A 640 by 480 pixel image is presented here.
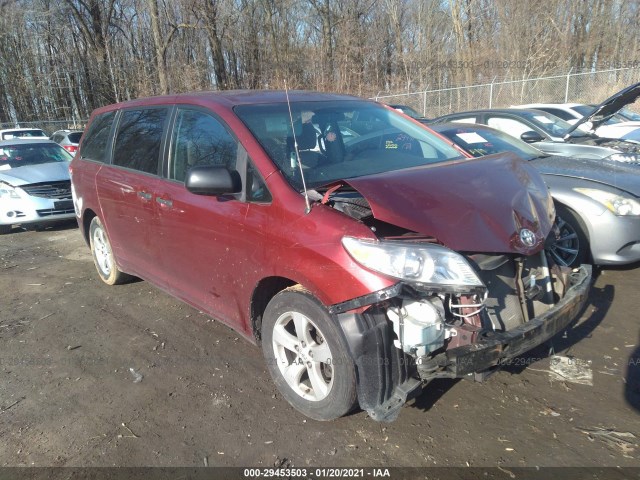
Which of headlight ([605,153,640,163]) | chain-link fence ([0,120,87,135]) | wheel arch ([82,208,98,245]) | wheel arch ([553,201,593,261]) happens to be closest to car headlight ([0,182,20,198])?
wheel arch ([82,208,98,245])

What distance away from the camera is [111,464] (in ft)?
8.51

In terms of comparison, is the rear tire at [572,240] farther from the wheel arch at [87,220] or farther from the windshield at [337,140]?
the wheel arch at [87,220]

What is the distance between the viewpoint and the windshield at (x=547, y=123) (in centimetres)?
715

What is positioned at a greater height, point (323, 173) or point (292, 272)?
point (323, 173)

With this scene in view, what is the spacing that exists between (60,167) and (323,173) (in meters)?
7.71

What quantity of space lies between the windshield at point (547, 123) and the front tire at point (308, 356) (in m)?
5.83

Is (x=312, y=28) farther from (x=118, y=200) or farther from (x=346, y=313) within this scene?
(x=346, y=313)

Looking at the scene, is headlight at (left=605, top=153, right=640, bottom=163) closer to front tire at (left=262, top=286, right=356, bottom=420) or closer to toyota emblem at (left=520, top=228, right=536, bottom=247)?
toyota emblem at (left=520, top=228, right=536, bottom=247)

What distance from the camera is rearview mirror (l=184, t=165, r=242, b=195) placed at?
2850mm

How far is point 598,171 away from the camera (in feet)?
15.3

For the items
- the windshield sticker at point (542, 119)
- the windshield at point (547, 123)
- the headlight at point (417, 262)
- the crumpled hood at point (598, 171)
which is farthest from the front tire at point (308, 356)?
the windshield sticker at point (542, 119)

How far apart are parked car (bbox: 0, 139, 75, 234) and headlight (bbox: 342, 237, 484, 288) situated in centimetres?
758

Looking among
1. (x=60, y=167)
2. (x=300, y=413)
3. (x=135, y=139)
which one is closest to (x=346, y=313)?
(x=300, y=413)

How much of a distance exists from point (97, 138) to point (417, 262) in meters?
4.02
